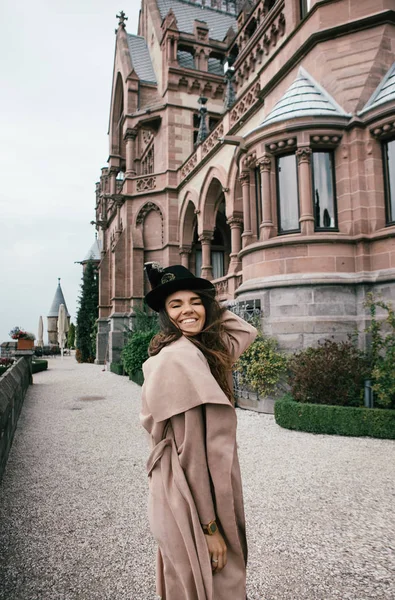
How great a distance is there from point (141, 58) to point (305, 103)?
18277 millimetres

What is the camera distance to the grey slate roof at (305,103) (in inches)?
351

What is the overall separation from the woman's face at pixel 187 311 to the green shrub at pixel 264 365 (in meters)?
6.48

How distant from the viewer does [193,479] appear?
5.23 feet

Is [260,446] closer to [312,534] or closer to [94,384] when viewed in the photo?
[312,534]

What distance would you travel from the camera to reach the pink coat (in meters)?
1.58

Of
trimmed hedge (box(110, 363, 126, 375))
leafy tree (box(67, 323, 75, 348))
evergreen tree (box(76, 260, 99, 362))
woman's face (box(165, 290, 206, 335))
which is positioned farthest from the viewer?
leafy tree (box(67, 323, 75, 348))

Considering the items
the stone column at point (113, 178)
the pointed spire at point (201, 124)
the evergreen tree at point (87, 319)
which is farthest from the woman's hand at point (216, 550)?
the stone column at point (113, 178)

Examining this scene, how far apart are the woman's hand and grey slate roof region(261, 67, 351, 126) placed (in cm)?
890

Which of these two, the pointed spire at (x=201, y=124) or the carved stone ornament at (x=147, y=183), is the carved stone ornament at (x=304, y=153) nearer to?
the pointed spire at (x=201, y=124)

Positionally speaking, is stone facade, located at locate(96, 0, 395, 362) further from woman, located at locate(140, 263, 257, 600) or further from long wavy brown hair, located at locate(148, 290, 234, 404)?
woman, located at locate(140, 263, 257, 600)

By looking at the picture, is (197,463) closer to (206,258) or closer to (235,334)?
(235,334)

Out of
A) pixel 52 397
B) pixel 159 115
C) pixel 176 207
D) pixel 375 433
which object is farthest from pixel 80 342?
pixel 375 433

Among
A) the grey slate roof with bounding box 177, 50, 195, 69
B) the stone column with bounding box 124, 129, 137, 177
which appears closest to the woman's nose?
the stone column with bounding box 124, 129, 137, 177

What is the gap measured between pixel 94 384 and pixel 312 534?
11980mm
